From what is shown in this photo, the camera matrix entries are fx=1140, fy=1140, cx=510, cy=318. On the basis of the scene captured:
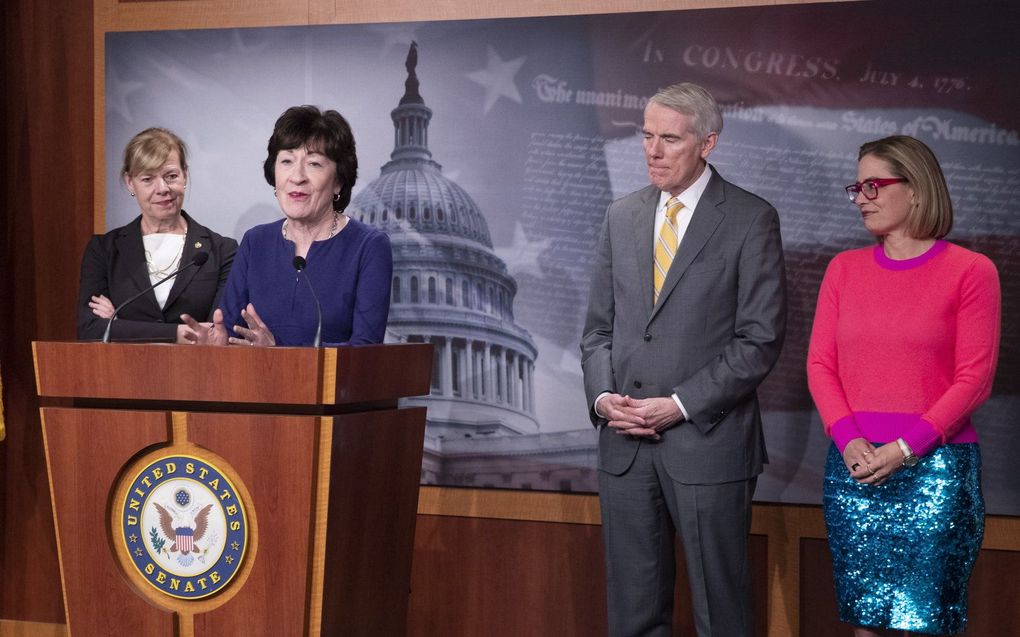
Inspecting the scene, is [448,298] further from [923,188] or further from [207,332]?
[923,188]

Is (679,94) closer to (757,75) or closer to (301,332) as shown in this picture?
(757,75)

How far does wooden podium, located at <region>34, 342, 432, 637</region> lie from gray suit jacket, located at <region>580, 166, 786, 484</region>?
2.63 feet

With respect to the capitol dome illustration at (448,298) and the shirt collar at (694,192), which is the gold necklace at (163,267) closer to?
the capitol dome illustration at (448,298)

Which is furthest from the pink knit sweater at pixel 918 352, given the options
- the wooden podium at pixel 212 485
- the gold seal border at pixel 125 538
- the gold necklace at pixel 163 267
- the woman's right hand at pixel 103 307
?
the woman's right hand at pixel 103 307

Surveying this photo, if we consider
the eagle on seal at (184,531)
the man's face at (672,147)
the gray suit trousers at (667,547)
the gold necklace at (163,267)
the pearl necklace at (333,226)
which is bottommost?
the gray suit trousers at (667,547)

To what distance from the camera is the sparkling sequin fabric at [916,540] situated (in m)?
2.97

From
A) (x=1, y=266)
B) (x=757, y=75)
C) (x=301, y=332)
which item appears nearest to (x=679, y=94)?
(x=757, y=75)

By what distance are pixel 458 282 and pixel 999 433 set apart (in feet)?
6.31

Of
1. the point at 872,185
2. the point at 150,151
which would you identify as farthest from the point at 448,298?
the point at 872,185

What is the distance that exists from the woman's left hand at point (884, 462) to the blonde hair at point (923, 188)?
1.95 feet

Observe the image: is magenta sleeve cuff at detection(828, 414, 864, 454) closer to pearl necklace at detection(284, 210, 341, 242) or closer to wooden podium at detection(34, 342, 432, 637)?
wooden podium at detection(34, 342, 432, 637)

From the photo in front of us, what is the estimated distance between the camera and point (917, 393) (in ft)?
9.82

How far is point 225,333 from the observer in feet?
9.41

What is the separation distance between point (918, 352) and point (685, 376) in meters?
0.61
